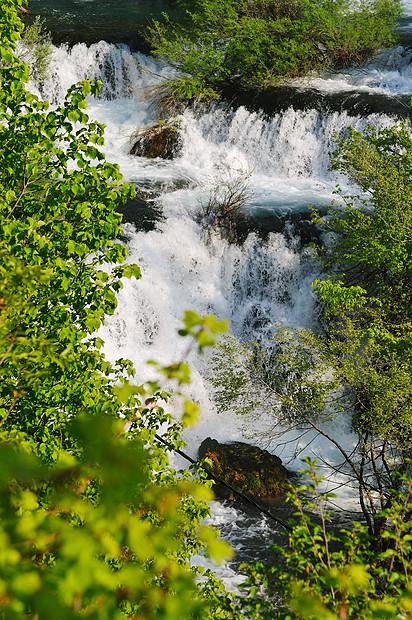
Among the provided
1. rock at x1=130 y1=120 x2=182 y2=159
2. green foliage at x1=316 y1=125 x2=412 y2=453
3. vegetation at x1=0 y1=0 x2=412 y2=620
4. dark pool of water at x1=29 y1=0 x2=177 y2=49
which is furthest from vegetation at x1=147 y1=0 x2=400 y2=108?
green foliage at x1=316 y1=125 x2=412 y2=453

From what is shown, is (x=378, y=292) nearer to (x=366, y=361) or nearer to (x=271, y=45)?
(x=366, y=361)

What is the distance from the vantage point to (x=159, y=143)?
1944 centimetres

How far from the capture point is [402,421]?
29.5 ft

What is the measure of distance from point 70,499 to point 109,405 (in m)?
3.78

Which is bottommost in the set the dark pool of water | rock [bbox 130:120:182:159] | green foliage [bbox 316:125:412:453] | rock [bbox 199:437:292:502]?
rock [bbox 199:437:292:502]

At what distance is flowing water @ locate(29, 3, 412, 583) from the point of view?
45.6 ft

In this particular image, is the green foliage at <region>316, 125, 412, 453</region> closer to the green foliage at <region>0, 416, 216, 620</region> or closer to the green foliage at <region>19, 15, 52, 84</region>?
the green foliage at <region>0, 416, 216, 620</region>

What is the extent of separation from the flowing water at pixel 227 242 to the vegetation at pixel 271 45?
3.87 feet

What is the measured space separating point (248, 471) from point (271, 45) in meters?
16.6

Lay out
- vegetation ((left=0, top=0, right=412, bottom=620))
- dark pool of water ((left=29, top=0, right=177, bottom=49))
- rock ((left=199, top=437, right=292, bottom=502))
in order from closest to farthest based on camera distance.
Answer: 1. vegetation ((left=0, top=0, right=412, bottom=620))
2. rock ((left=199, top=437, right=292, bottom=502))
3. dark pool of water ((left=29, top=0, right=177, bottom=49))

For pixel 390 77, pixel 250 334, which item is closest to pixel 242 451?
pixel 250 334

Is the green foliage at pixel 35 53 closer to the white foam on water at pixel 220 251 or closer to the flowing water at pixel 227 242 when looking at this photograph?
the flowing water at pixel 227 242

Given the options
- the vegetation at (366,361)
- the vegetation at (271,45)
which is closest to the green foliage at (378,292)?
the vegetation at (366,361)

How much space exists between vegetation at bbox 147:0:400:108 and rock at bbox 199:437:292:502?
1311 centimetres
